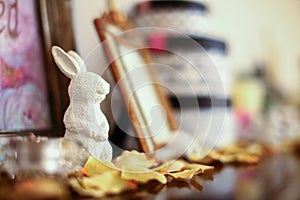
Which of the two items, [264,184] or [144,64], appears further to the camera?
[144,64]

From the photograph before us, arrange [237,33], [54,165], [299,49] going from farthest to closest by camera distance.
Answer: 1. [299,49]
2. [237,33]
3. [54,165]

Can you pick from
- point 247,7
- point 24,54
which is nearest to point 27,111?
point 24,54

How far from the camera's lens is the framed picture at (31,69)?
0.52m

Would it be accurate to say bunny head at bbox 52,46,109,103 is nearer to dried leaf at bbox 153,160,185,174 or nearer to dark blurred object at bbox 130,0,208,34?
dried leaf at bbox 153,160,185,174

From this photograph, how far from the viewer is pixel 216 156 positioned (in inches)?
29.9

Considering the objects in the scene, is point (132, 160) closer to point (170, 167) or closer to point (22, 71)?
point (170, 167)

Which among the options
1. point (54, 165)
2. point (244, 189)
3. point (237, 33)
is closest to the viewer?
point (54, 165)

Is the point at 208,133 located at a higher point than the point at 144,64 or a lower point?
lower

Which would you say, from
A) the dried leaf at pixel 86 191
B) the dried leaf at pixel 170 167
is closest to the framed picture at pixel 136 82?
the dried leaf at pixel 170 167

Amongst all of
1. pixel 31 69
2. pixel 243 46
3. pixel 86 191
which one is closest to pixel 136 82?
pixel 31 69

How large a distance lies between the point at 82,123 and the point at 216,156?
1.15 ft

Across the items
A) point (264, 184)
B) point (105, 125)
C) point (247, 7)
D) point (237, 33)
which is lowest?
point (264, 184)

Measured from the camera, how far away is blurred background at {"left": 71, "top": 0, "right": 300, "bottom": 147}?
94 centimetres

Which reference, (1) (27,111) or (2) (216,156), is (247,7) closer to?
(2) (216,156)
